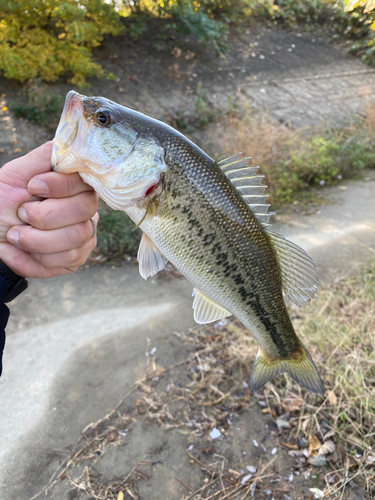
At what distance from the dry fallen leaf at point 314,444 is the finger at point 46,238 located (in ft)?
7.59

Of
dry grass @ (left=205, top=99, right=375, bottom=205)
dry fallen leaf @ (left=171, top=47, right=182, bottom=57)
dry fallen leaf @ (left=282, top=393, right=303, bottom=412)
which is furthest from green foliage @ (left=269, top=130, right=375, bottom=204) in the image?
dry fallen leaf @ (left=282, top=393, right=303, bottom=412)

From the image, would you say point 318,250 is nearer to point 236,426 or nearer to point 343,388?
point 343,388

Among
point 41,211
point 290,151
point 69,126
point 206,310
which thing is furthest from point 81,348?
point 290,151

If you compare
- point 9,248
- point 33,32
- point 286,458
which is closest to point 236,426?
point 286,458

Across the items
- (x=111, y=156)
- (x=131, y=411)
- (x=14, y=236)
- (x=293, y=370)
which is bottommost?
(x=131, y=411)

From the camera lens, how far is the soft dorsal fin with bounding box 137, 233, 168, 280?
5.42 ft

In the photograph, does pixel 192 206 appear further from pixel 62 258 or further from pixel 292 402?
pixel 292 402

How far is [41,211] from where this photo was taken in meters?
1.54

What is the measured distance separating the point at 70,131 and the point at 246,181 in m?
0.76

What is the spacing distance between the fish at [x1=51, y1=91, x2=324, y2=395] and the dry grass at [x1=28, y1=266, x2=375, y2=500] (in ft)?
4.00

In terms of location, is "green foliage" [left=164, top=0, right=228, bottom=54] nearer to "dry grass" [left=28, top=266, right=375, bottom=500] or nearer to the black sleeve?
"dry grass" [left=28, top=266, right=375, bottom=500]

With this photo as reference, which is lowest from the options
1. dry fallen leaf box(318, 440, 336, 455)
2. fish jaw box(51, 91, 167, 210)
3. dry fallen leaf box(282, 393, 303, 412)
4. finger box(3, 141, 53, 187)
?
dry fallen leaf box(282, 393, 303, 412)

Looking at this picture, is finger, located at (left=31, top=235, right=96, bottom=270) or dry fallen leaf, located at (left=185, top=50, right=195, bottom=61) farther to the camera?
dry fallen leaf, located at (left=185, top=50, right=195, bottom=61)

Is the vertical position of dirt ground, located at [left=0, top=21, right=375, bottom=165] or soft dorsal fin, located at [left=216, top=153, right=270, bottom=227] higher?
soft dorsal fin, located at [left=216, top=153, right=270, bottom=227]
